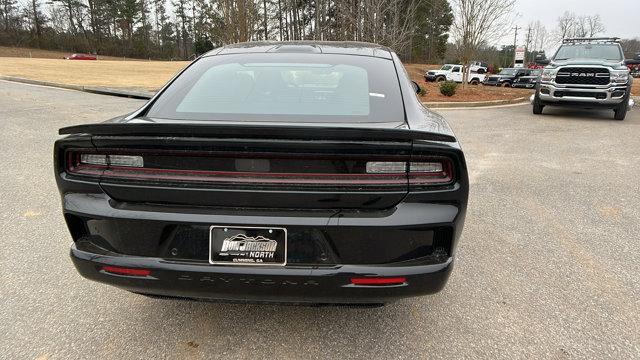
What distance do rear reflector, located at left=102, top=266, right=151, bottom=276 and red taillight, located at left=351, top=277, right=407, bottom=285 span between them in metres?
0.94

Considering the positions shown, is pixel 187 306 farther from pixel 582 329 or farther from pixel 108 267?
pixel 582 329

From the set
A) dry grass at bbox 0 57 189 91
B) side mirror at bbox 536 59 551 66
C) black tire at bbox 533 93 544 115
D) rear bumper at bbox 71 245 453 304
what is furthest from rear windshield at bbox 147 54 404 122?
dry grass at bbox 0 57 189 91

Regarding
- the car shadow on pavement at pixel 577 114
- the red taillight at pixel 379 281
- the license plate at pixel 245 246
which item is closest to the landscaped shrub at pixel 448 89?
the car shadow on pavement at pixel 577 114

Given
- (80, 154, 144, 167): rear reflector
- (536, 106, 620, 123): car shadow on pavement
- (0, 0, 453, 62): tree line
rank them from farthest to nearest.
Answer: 1. (0, 0, 453, 62): tree line
2. (536, 106, 620, 123): car shadow on pavement
3. (80, 154, 144, 167): rear reflector

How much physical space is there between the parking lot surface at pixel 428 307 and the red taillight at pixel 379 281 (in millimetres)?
517

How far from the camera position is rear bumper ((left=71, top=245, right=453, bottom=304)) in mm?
1956

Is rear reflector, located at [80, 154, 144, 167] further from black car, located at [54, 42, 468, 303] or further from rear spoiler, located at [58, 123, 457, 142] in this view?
rear spoiler, located at [58, 123, 457, 142]

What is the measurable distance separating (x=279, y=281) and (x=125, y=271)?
28.5 inches

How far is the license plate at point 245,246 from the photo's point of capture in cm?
195

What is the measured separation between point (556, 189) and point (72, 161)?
16.1 feet

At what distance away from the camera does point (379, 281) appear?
6.51 ft

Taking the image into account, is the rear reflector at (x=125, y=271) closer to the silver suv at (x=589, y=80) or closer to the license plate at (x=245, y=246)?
the license plate at (x=245, y=246)

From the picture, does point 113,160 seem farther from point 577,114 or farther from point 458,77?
point 458,77

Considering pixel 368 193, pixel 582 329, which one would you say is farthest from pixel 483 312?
pixel 368 193
